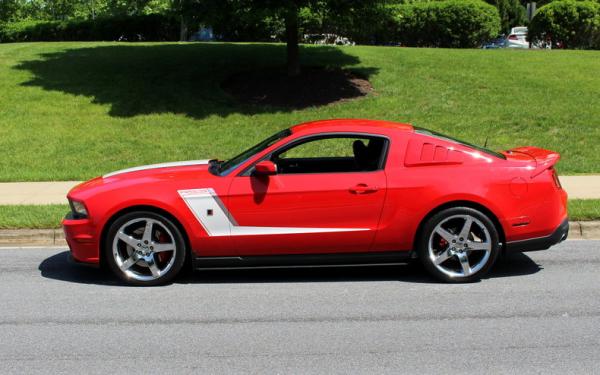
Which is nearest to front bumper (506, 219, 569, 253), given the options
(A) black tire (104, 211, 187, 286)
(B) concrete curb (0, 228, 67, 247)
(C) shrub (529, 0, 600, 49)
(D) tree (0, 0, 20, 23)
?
(A) black tire (104, 211, 187, 286)

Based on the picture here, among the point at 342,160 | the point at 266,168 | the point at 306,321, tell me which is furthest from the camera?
the point at 342,160

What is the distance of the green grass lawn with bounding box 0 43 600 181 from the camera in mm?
13759

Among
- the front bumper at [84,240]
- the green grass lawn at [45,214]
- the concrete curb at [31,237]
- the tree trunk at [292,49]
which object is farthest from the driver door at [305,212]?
the tree trunk at [292,49]

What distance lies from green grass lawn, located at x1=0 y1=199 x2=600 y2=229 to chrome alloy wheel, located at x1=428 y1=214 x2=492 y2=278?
9.06 ft

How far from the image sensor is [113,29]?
29.8 metres

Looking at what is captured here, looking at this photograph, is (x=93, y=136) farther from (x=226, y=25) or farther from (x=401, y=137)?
(x=401, y=137)

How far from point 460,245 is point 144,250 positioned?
9.42 feet

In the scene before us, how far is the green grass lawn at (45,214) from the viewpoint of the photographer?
28.6 feet

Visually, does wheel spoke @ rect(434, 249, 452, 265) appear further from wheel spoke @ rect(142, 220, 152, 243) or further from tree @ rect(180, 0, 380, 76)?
tree @ rect(180, 0, 380, 76)

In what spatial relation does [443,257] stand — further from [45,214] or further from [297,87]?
[297,87]

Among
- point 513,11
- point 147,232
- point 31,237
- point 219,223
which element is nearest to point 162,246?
point 147,232

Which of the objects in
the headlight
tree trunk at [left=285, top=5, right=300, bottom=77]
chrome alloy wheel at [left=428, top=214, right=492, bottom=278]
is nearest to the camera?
chrome alloy wheel at [left=428, top=214, right=492, bottom=278]

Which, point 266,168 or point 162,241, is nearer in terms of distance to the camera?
point 266,168

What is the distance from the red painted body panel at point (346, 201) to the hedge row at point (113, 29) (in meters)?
23.2
